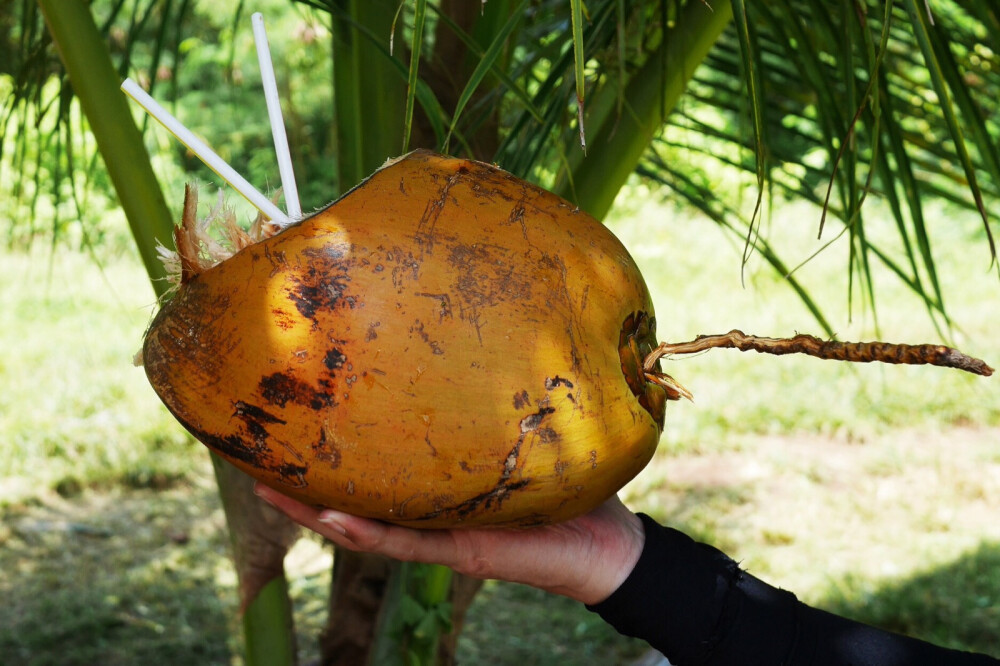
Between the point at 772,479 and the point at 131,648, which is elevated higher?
the point at 131,648

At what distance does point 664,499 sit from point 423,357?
7.40 feet

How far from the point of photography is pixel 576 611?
2.47 metres

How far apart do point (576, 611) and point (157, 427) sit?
1572 millimetres

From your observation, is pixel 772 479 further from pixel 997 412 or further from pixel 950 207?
pixel 950 207

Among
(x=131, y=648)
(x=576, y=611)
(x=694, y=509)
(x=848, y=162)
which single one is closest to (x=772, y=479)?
(x=694, y=509)

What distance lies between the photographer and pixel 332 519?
848 mm

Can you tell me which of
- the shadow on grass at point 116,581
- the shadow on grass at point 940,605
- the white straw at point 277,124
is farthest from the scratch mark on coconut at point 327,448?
the shadow on grass at point 940,605

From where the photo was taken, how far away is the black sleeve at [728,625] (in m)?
0.95

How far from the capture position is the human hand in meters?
0.90

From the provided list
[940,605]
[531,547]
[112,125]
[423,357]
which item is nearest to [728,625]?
[531,547]

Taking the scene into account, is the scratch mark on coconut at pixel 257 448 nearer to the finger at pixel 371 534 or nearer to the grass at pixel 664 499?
the finger at pixel 371 534

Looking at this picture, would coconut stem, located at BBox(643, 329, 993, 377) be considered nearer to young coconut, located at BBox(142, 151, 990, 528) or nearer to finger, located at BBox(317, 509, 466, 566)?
young coconut, located at BBox(142, 151, 990, 528)

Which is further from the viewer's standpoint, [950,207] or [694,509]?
[950,207]

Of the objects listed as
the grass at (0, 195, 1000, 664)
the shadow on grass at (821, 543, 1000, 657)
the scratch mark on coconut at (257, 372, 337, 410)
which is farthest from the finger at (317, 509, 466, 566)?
the shadow on grass at (821, 543, 1000, 657)
